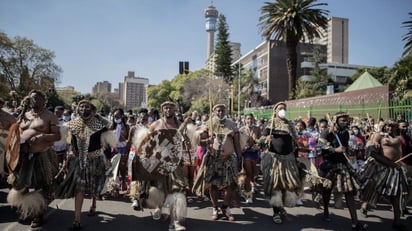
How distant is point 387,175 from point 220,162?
2929mm

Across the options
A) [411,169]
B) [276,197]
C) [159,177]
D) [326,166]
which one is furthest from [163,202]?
[411,169]

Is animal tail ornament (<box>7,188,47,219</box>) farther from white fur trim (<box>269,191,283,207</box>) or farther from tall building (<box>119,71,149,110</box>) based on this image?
tall building (<box>119,71,149,110</box>)

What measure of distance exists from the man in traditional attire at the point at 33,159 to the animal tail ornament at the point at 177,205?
2004mm

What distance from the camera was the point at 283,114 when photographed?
5727 mm

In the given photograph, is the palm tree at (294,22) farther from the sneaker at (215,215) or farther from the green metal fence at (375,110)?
the sneaker at (215,215)

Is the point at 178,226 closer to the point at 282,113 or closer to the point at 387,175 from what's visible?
the point at 282,113

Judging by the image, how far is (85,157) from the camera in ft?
16.3

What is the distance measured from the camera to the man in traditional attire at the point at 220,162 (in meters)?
5.51

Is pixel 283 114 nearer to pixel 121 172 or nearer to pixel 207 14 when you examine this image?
pixel 121 172

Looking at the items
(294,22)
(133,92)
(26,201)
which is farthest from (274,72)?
(133,92)

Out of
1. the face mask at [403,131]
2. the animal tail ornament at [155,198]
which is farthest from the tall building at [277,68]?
the animal tail ornament at [155,198]

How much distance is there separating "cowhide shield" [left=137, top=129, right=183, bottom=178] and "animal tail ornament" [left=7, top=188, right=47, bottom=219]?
66.7 inches

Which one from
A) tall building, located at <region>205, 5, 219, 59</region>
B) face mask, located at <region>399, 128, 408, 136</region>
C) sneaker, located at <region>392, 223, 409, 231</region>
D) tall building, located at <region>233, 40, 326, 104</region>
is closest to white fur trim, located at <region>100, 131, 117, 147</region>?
sneaker, located at <region>392, 223, 409, 231</region>

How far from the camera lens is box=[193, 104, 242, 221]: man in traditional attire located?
5.51 metres
